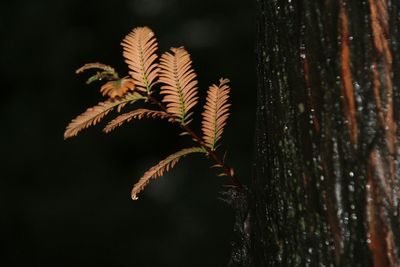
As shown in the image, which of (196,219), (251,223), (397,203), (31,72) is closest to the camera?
(397,203)

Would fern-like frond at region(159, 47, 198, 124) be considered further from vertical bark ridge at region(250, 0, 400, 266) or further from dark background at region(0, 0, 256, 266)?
dark background at region(0, 0, 256, 266)

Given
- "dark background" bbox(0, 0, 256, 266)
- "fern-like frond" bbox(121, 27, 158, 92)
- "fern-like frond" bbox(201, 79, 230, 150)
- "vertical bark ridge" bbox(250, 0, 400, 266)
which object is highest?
"dark background" bbox(0, 0, 256, 266)

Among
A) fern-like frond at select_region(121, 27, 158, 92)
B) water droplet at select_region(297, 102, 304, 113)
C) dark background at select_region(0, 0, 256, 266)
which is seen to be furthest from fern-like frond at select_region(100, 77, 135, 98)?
dark background at select_region(0, 0, 256, 266)

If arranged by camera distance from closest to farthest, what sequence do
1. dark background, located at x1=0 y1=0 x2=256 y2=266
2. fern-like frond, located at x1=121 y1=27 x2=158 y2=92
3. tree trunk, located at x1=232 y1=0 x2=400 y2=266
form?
tree trunk, located at x1=232 y1=0 x2=400 y2=266 → fern-like frond, located at x1=121 y1=27 x2=158 y2=92 → dark background, located at x1=0 y1=0 x2=256 y2=266

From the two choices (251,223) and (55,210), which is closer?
(251,223)

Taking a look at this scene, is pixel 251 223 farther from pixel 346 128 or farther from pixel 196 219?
pixel 196 219

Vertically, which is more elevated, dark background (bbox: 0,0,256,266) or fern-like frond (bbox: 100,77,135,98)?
dark background (bbox: 0,0,256,266)

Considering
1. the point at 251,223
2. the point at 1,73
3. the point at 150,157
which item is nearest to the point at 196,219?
the point at 150,157
